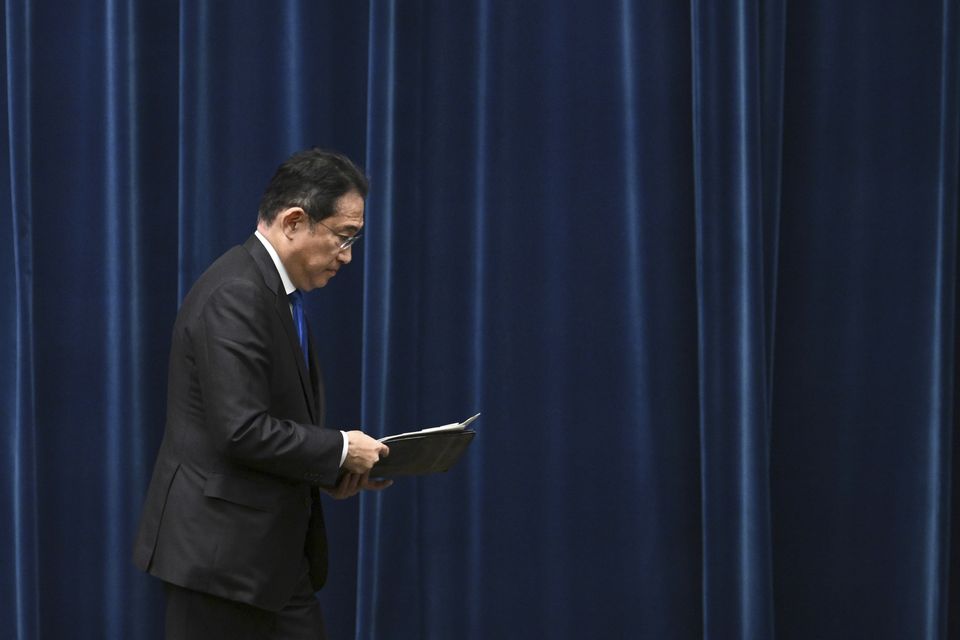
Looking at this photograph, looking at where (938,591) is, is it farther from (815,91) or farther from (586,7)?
(586,7)

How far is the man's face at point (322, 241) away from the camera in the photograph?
196cm

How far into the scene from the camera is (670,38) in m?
2.71

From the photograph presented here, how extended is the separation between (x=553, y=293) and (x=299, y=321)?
0.87 m

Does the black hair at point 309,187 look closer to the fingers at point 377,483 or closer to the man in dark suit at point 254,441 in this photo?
the man in dark suit at point 254,441

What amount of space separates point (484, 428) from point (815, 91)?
1.17 metres

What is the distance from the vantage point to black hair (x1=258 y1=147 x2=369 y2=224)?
1.95m

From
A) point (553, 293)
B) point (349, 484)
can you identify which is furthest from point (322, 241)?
point (553, 293)

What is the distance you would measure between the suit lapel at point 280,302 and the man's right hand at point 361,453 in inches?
5.7

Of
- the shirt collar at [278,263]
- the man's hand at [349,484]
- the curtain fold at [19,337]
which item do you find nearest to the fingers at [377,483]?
the man's hand at [349,484]

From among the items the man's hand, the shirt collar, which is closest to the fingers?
the man's hand

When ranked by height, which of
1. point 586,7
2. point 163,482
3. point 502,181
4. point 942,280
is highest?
point 586,7

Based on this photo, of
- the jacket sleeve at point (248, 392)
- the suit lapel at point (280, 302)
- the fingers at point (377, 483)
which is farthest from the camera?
the fingers at point (377, 483)

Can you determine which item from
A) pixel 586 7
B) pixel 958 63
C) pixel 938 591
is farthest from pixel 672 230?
pixel 938 591

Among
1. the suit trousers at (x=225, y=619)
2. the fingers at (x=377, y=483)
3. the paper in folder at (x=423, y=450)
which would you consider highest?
the paper in folder at (x=423, y=450)
